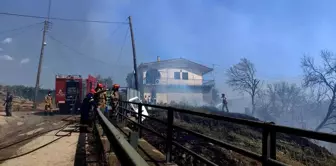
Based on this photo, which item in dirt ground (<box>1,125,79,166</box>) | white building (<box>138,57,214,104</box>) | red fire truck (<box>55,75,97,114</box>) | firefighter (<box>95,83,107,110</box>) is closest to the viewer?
dirt ground (<box>1,125,79,166</box>)

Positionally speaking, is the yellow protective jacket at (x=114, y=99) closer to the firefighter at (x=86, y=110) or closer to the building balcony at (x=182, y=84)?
the firefighter at (x=86, y=110)

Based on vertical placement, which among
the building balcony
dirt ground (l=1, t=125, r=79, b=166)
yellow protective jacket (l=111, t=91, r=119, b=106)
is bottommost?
dirt ground (l=1, t=125, r=79, b=166)

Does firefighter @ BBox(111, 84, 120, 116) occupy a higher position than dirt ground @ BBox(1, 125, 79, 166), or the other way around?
firefighter @ BBox(111, 84, 120, 116)

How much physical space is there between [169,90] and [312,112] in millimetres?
32889

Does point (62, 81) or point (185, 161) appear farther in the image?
point (62, 81)

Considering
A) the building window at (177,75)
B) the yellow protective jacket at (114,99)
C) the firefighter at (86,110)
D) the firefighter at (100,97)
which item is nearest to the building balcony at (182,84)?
the building window at (177,75)

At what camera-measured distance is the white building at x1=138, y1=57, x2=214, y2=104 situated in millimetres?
52844

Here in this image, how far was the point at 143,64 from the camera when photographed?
180ft

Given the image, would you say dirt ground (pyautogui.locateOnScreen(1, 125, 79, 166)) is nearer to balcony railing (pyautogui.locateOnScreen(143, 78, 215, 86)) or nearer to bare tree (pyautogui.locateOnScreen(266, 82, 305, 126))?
balcony railing (pyautogui.locateOnScreen(143, 78, 215, 86))

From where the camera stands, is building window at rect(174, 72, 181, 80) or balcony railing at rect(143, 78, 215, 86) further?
building window at rect(174, 72, 181, 80)

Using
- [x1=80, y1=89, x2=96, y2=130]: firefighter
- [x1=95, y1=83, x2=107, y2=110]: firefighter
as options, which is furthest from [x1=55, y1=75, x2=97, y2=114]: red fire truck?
[x1=80, y1=89, x2=96, y2=130]: firefighter

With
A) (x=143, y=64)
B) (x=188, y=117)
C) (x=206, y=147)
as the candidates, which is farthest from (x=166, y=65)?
(x=206, y=147)

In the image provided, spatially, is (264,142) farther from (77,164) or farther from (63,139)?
(63,139)

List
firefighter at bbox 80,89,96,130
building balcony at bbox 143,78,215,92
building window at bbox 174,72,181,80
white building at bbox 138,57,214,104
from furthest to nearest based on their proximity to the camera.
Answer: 1. building window at bbox 174,72,181,80
2. building balcony at bbox 143,78,215,92
3. white building at bbox 138,57,214,104
4. firefighter at bbox 80,89,96,130
